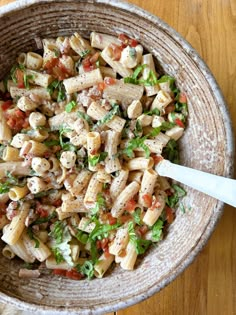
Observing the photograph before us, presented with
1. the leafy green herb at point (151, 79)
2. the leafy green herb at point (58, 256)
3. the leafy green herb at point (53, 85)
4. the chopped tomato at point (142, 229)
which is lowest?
the leafy green herb at point (58, 256)

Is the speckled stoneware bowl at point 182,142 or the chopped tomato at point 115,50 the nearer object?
the speckled stoneware bowl at point 182,142

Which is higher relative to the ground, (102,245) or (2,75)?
(2,75)

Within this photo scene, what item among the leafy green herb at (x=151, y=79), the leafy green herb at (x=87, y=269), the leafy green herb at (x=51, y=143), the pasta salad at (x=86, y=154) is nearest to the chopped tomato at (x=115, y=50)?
the pasta salad at (x=86, y=154)

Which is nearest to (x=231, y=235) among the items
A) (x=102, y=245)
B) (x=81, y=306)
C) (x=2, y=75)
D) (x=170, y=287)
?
(x=170, y=287)

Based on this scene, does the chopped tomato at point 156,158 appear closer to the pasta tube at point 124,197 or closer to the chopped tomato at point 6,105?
the pasta tube at point 124,197

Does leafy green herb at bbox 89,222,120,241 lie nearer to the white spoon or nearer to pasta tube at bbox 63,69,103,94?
the white spoon

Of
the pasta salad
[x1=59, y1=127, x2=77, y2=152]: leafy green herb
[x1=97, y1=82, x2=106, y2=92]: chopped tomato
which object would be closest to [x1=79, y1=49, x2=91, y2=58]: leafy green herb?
the pasta salad

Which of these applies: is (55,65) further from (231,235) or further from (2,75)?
(231,235)
